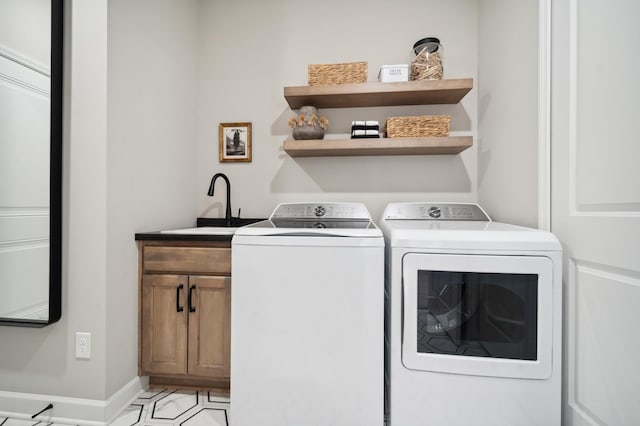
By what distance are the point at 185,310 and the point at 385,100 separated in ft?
6.19

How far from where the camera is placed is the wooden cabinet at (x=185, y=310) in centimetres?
161


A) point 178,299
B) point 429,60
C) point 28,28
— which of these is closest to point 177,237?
point 178,299

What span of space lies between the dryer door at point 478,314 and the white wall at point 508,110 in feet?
1.41

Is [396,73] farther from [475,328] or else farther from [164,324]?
[164,324]

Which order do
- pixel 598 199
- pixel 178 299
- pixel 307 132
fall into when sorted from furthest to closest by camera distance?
pixel 307 132 → pixel 178 299 → pixel 598 199

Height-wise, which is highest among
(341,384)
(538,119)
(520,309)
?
(538,119)

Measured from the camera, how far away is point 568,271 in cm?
118

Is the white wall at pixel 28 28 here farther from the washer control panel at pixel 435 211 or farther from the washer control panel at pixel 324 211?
the washer control panel at pixel 435 211

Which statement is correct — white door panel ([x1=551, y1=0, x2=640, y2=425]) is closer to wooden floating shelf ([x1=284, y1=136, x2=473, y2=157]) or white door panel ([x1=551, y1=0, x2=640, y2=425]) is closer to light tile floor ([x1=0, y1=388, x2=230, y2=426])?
wooden floating shelf ([x1=284, y1=136, x2=473, y2=157])

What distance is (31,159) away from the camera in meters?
1.42

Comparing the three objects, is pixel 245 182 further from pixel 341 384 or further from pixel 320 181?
pixel 341 384

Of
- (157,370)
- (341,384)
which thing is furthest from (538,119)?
(157,370)

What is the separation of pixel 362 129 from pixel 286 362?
1490 mm

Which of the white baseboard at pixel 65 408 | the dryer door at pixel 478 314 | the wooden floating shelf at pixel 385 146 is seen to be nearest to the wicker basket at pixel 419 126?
the wooden floating shelf at pixel 385 146
